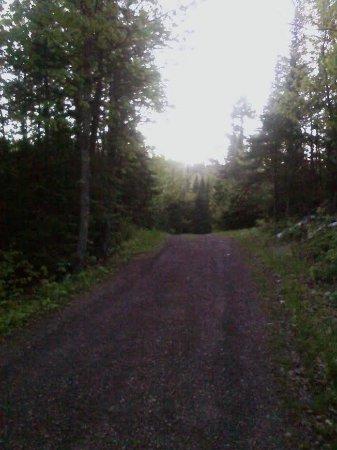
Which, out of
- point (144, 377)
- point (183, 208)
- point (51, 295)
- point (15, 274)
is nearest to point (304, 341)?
point (144, 377)

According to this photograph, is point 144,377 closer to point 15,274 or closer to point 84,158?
point 15,274

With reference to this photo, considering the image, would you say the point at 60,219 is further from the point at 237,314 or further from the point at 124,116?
the point at 237,314

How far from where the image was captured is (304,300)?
10.7 metres

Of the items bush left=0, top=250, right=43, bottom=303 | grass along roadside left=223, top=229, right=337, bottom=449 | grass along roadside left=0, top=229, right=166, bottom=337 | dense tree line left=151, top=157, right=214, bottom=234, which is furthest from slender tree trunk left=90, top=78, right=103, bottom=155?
dense tree line left=151, top=157, right=214, bottom=234

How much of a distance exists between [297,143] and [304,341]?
18014 millimetres

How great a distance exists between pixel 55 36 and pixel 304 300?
934 cm

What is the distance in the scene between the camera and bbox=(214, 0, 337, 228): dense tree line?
2011cm

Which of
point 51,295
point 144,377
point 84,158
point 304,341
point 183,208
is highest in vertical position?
point 84,158

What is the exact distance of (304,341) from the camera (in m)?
8.04

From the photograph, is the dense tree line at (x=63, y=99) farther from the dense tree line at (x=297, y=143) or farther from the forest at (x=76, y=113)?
the dense tree line at (x=297, y=143)

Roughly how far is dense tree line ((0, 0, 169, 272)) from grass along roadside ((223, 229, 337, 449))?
6515 millimetres

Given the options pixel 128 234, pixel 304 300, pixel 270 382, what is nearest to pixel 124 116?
pixel 128 234

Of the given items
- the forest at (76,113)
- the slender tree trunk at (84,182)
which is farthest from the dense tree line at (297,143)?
the slender tree trunk at (84,182)

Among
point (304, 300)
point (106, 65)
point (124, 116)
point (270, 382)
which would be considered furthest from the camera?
point (124, 116)
